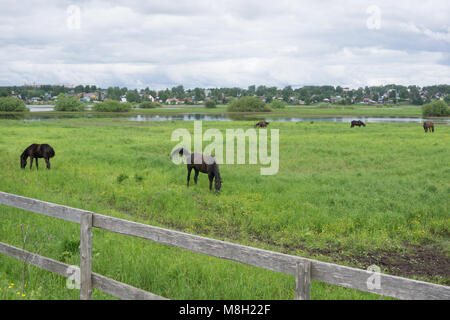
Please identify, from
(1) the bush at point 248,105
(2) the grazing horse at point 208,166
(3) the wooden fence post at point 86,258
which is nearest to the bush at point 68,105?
(1) the bush at point 248,105

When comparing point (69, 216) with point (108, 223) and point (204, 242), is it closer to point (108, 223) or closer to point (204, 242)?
point (108, 223)

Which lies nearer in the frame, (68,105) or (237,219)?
(237,219)

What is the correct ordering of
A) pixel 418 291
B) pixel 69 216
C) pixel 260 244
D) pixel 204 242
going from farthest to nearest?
1. pixel 260 244
2. pixel 69 216
3. pixel 204 242
4. pixel 418 291

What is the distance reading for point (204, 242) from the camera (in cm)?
453

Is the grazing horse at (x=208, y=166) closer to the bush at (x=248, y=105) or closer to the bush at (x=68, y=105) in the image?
the bush at (x=68, y=105)

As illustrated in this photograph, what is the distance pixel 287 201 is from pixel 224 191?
2.74m

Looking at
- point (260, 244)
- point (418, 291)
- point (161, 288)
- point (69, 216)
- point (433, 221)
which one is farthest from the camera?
point (433, 221)

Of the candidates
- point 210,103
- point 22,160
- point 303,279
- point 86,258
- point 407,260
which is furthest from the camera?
point 210,103

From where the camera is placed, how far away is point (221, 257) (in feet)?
14.6

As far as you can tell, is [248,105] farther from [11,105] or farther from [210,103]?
[11,105]

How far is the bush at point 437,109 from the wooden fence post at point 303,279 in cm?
11378

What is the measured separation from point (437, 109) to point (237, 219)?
108 metres

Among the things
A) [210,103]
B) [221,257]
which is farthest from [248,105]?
[221,257]
